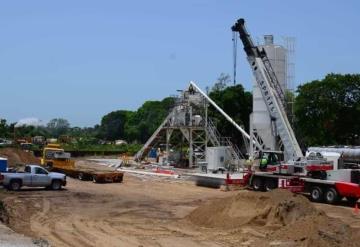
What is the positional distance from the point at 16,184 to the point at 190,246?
2080cm

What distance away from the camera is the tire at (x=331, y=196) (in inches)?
1232

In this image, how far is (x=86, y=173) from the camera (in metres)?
47.0

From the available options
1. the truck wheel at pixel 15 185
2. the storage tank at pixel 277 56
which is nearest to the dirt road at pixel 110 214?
the truck wheel at pixel 15 185

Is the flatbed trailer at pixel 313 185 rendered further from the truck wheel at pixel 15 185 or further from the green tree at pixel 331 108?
the green tree at pixel 331 108

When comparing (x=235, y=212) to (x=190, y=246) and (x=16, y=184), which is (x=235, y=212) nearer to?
(x=190, y=246)

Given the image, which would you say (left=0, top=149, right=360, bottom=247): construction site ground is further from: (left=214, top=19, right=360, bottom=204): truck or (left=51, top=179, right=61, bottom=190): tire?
(left=51, top=179, right=61, bottom=190): tire

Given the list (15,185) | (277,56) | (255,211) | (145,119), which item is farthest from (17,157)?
(145,119)

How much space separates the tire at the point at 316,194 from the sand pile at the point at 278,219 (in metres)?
8.45

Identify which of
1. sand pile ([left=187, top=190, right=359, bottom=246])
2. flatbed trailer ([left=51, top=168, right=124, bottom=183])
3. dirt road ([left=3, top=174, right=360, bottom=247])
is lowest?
dirt road ([left=3, top=174, right=360, bottom=247])

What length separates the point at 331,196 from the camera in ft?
104

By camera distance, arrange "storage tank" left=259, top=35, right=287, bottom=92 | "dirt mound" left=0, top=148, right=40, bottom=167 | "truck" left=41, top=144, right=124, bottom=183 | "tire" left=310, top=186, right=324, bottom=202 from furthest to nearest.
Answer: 1. "dirt mound" left=0, top=148, right=40, bottom=167
2. "storage tank" left=259, top=35, right=287, bottom=92
3. "truck" left=41, top=144, right=124, bottom=183
4. "tire" left=310, top=186, right=324, bottom=202

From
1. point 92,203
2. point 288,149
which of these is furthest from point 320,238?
point 288,149

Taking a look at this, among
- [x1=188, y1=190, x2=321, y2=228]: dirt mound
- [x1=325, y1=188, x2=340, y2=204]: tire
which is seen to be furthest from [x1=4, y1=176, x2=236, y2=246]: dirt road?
[x1=325, y1=188, x2=340, y2=204]: tire

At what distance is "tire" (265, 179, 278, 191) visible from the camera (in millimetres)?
36406
